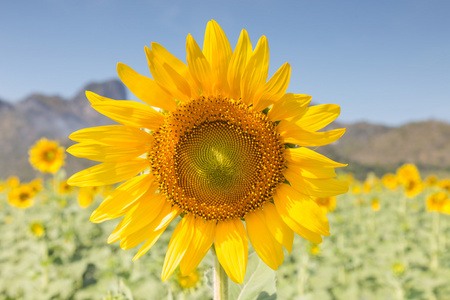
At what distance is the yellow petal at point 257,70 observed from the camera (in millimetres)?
1131

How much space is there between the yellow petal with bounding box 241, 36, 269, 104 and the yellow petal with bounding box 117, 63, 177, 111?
1.02 ft

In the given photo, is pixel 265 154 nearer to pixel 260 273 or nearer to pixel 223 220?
pixel 223 220

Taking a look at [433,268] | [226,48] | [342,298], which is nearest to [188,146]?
[226,48]

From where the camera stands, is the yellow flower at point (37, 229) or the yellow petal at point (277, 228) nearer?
the yellow petal at point (277, 228)

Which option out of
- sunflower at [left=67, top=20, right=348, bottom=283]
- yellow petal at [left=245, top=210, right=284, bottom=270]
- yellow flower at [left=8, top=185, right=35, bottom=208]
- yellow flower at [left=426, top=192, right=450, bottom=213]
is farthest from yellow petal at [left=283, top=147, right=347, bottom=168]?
yellow flower at [left=426, top=192, right=450, bottom=213]

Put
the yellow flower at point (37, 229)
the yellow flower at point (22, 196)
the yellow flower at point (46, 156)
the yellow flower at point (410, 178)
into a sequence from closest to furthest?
the yellow flower at point (37, 229)
the yellow flower at point (46, 156)
the yellow flower at point (22, 196)
the yellow flower at point (410, 178)

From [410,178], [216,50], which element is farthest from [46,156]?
[410,178]

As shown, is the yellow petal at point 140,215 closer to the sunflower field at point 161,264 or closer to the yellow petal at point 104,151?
the yellow petal at point 104,151

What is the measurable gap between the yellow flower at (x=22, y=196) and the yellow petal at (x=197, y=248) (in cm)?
796

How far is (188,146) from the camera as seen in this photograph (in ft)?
4.53

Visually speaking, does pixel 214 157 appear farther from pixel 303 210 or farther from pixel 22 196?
pixel 22 196

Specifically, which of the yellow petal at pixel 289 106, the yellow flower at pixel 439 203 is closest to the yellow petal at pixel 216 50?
the yellow petal at pixel 289 106

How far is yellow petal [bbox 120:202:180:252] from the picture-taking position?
1273 mm

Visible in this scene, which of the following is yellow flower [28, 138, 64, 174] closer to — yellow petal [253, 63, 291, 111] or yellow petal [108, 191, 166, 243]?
yellow petal [108, 191, 166, 243]
